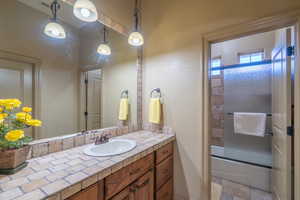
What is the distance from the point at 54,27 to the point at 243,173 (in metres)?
2.96

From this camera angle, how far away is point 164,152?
5.03 ft

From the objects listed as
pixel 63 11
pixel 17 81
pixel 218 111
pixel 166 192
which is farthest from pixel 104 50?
pixel 218 111

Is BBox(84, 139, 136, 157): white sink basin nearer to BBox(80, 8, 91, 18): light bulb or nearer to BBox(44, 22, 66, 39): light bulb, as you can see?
BBox(44, 22, 66, 39): light bulb

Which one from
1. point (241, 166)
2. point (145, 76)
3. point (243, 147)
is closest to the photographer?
point (145, 76)

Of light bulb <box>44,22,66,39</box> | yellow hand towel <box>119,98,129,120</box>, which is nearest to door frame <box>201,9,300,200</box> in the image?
yellow hand towel <box>119,98,129,120</box>

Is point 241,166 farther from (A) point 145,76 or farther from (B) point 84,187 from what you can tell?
(B) point 84,187

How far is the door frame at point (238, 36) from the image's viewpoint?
1149 millimetres

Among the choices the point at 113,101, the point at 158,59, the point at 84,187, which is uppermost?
the point at 158,59

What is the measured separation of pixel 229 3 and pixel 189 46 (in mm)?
534

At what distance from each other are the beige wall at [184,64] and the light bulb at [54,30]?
1044 mm

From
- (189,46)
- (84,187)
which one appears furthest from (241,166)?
(84,187)

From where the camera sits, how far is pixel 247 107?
2631 mm

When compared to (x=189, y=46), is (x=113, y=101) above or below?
below

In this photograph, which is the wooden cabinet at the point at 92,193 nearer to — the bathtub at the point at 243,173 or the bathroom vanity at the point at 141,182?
the bathroom vanity at the point at 141,182
